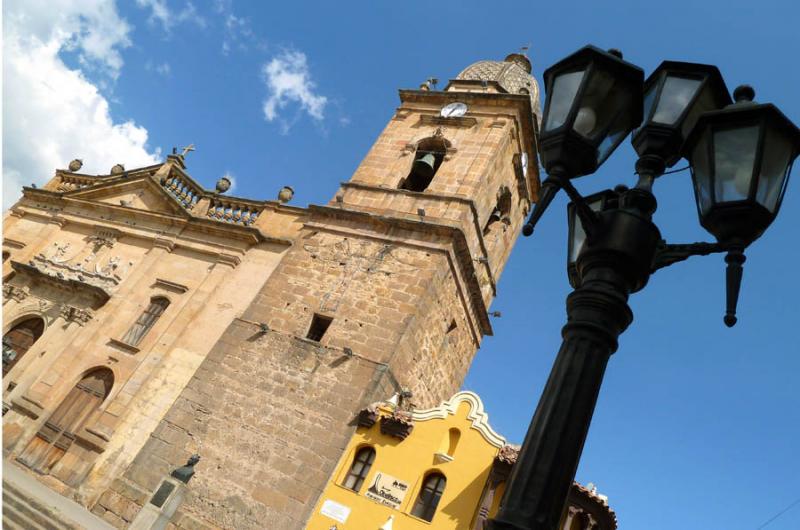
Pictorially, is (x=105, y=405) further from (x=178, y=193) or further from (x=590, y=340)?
(x=590, y=340)

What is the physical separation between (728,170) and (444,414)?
10.1 m

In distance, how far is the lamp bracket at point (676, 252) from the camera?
2744 mm

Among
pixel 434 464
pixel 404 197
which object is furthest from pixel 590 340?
pixel 404 197

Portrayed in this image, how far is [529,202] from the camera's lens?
69.4ft

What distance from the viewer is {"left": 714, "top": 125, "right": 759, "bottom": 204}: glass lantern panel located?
2607 millimetres

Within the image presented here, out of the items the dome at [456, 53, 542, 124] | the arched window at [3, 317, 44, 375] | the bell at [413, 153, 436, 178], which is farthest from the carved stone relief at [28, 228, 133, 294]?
the dome at [456, 53, 542, 124]

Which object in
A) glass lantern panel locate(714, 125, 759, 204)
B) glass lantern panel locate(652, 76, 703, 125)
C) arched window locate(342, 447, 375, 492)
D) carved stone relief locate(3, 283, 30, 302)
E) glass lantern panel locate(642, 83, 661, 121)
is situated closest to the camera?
glass lantern panel locate(714, 125, 759, 204)

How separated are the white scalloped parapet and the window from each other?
3370 millimetres

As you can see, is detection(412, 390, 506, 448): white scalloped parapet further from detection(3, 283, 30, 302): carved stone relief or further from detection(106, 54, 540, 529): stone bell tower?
detection(3, 283, 30, 302): carved stone relief

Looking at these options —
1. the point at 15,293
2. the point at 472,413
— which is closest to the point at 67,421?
the point at 15,293

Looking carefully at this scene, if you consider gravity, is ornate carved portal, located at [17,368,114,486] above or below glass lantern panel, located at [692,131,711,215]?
below

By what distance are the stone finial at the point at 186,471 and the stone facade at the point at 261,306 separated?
0.29 metres

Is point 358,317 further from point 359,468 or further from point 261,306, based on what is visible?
point 359,468

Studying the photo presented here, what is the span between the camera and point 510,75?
2041 cm
